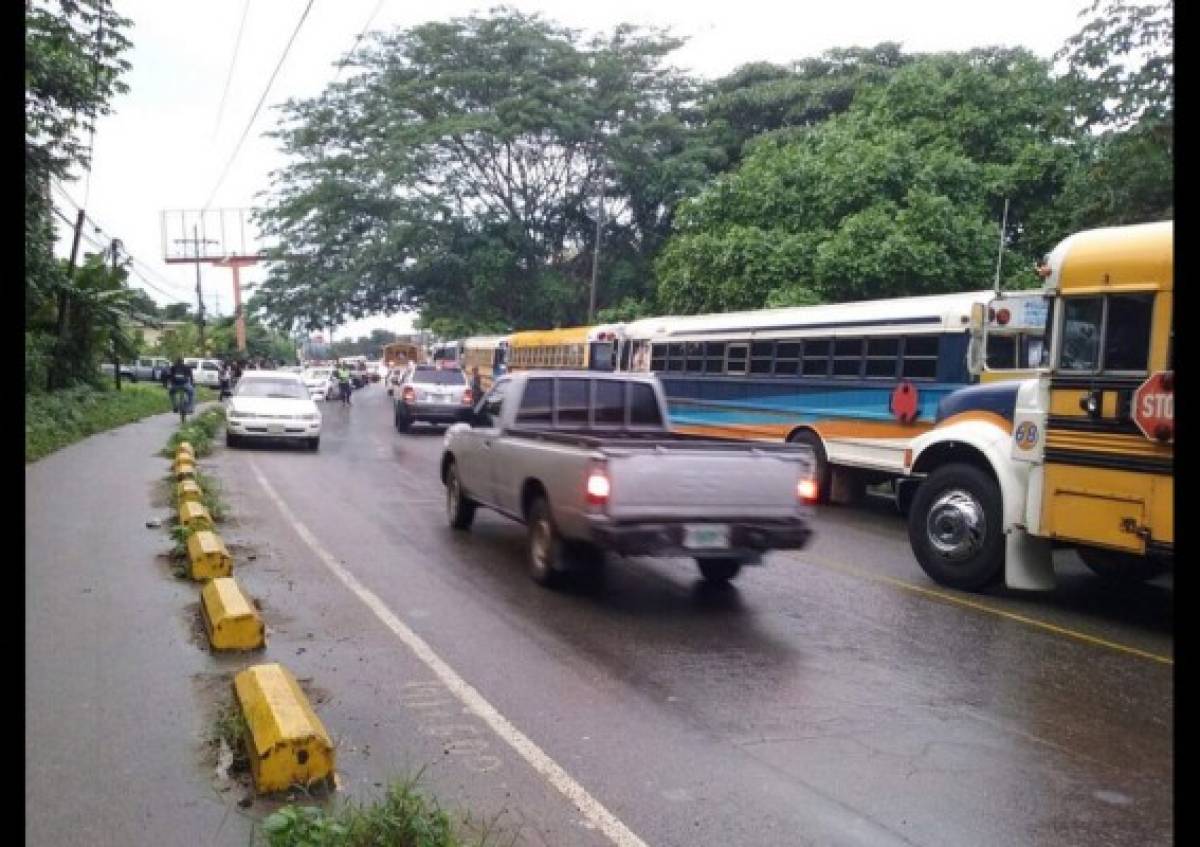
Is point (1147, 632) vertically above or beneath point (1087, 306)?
beneath

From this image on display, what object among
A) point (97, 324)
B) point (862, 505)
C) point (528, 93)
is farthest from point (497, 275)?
point (862, 505)

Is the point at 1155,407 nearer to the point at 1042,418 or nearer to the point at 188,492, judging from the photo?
the point at 1042,418

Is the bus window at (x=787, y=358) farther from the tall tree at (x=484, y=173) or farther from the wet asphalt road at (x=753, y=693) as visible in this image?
the tall tree at (x=484, y=173)

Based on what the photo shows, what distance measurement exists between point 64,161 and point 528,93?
2094 cm

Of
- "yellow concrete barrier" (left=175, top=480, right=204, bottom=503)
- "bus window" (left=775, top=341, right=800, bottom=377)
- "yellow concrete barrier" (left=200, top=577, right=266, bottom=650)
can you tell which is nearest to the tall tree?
"bus window" (left=775, top=341, right=800, bottom=377)

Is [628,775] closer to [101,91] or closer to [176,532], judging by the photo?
[176,532]

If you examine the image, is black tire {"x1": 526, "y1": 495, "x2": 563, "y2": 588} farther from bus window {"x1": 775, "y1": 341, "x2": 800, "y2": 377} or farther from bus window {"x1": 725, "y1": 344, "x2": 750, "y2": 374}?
bus window {"x1": 725, "y1": 344, "x2": 750, "y2": 374}

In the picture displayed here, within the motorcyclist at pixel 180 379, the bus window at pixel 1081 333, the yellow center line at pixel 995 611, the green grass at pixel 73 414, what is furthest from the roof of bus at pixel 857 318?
the motorcyclist at pixel 180 379

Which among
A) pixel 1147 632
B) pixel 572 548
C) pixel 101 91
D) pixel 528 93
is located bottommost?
pixel 1147 632

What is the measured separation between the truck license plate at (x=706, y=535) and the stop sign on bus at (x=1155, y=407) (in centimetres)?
292

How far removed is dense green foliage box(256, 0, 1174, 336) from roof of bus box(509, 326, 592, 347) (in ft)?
8.64

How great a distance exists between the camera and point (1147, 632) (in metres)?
7.46

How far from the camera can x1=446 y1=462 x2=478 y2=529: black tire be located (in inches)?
420

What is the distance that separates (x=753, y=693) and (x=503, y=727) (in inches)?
58.3
